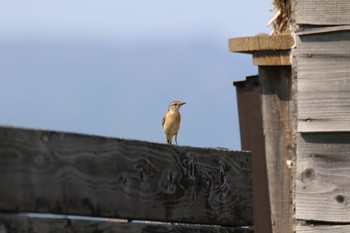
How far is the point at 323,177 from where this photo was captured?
20.3ft

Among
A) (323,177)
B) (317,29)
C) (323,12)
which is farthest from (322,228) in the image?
(323,12)

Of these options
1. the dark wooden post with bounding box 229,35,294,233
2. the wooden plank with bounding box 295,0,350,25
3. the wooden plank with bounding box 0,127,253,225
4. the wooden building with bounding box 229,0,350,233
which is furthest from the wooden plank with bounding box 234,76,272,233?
the wooden plank with bounding box 0,127,253,225

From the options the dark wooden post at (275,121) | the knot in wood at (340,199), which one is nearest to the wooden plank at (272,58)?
the dark wooden post at (275,121)

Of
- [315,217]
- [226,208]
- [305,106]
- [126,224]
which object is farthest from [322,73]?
[126,224]

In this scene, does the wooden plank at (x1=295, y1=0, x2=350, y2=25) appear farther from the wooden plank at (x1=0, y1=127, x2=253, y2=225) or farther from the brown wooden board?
the wooden plank at (x1=0, y1=127, x2=253, y2=225)

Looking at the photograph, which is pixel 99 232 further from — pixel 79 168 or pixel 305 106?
pixel 305 106

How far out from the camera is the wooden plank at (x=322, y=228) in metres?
6.00

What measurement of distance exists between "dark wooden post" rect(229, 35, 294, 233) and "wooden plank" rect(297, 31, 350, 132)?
303 millimetres

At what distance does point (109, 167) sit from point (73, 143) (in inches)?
9.9

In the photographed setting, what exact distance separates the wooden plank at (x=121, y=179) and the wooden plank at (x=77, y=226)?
31 mm

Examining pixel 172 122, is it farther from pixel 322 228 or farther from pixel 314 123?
pixel 322 228

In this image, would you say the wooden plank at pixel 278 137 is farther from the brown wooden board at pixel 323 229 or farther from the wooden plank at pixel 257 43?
the brown wooden board at pixel 323 229

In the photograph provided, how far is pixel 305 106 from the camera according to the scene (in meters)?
6.29

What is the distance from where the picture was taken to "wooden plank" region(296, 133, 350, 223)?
19.9ft
